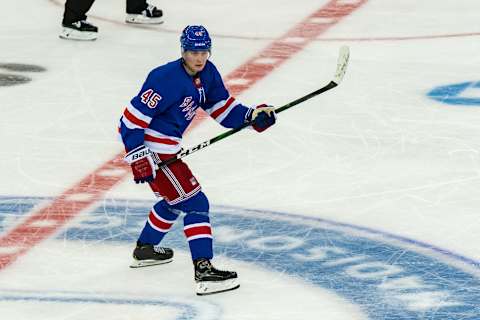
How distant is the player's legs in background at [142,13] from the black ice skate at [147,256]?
4078 mm

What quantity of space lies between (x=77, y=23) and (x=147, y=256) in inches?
149

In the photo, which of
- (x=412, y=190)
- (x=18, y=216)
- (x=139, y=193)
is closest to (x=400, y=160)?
(x=412, y=190)

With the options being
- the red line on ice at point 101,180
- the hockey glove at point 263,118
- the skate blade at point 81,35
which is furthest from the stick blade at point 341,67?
the skate blade at point 81,35

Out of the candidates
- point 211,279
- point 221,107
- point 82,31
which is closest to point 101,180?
point 221,107

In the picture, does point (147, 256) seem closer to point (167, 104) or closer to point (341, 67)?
point (167, 104)

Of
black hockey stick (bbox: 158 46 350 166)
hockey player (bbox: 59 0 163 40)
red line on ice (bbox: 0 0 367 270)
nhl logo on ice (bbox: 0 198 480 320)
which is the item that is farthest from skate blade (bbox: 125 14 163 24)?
black hockey stick (bbox: 158 46 350 166)

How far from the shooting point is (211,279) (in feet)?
19.1

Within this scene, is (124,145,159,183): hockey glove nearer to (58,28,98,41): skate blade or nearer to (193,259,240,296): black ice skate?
(193,259,240,296): black ice skate

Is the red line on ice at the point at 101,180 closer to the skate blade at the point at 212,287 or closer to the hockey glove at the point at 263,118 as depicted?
the skate blade at the point at 212,287

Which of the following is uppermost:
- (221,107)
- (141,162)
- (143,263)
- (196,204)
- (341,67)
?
(341,67)

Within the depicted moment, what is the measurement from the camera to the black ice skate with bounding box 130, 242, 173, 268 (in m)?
6.11

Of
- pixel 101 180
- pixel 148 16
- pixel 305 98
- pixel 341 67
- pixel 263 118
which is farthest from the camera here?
pixel 148 16

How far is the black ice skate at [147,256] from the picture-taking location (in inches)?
241

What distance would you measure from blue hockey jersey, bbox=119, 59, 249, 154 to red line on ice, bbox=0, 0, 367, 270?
76cm
